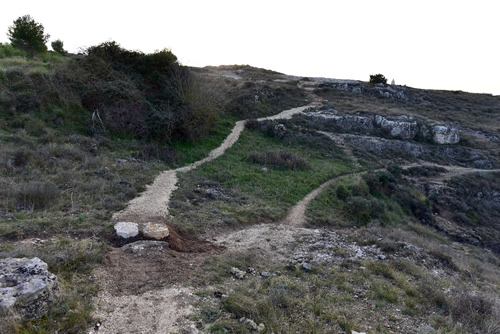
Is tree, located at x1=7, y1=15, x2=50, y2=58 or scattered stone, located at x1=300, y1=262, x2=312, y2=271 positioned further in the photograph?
tree, located at x1=7, y1=15, x2=50, y2=58

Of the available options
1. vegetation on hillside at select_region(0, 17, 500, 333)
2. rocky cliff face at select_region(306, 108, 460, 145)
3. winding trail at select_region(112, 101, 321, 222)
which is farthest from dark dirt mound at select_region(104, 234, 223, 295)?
rocky cliff face at select_region(306, 108, 460, 145)

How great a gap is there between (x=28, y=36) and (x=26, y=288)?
29090 mm

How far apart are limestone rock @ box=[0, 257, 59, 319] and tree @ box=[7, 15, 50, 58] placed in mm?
27965

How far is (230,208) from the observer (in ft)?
41.4

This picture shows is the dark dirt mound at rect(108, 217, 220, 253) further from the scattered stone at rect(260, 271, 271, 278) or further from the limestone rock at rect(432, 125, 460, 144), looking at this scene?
the limestone rock at rect(432, 125, 460, 144)

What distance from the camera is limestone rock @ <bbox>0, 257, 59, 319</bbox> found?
16.2 ft

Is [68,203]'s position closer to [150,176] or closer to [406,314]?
[150,176]

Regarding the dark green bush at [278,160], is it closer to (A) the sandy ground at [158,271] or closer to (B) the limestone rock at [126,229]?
(A) the sandy ground at [158,271]

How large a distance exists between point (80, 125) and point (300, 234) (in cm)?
1467

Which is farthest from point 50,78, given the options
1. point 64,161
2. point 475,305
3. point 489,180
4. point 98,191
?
point 489,180

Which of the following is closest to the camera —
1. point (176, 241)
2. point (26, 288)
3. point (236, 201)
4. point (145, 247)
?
point (26, 288)

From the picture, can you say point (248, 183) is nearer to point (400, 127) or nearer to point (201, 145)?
point (201, 145)

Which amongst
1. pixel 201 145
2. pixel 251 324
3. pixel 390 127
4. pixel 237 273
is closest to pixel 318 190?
pixel 201 145

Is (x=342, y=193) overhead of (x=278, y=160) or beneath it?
beneath
